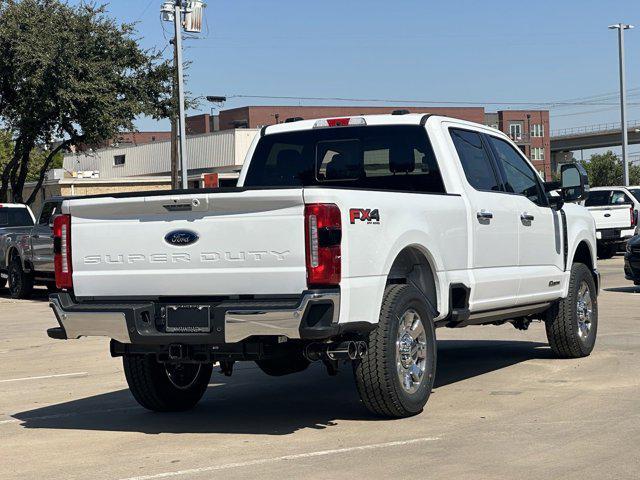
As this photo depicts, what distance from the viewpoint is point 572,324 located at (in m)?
10.7

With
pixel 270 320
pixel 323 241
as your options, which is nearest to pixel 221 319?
pixel 270 320

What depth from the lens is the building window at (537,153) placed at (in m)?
129

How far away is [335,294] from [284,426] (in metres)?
1.43

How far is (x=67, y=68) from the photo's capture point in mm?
35406

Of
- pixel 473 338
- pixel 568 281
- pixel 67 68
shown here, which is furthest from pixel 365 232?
pixel 67 68

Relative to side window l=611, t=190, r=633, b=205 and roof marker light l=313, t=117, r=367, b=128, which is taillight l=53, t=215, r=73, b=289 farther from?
side window l=611, t=190, r=633, b=205

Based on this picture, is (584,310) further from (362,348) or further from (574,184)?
(362,348)

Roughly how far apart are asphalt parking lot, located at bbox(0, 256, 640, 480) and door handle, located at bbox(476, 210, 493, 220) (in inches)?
55.8

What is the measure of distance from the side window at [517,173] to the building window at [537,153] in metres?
120

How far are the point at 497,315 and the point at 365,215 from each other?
2.64 metres

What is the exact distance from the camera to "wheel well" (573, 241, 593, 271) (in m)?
11.4

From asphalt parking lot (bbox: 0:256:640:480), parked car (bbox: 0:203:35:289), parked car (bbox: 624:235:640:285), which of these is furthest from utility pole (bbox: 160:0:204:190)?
asphalt parking lot (bbox: 0:256:640:480)

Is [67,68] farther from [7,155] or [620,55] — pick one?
[7,155]

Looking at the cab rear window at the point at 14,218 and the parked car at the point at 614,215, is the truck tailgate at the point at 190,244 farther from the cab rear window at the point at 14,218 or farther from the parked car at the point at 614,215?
the parked car at the point at 614,215
